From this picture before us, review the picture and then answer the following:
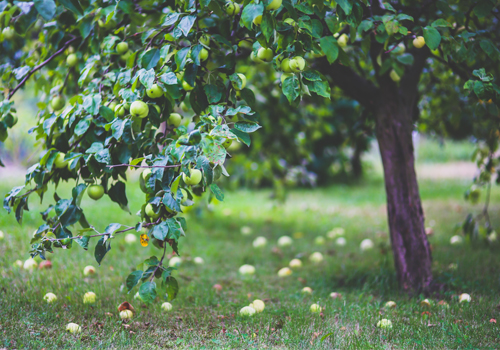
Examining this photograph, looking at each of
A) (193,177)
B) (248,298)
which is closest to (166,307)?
(248,298)

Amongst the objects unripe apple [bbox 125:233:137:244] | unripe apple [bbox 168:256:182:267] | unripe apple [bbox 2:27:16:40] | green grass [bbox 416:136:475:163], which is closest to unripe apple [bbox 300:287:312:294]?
unripe apple [bbox 168:256:182:267]

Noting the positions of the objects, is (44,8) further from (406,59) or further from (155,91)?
(406,59)

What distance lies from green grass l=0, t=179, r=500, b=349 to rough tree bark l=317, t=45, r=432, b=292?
18cm

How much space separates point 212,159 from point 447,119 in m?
3.18

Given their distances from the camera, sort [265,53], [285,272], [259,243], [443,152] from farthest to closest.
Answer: [443,152] → [259,243] → [285,272] → [265,53]

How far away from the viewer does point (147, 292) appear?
57.3 inches

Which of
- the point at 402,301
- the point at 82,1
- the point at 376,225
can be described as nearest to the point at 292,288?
the point at 402,301

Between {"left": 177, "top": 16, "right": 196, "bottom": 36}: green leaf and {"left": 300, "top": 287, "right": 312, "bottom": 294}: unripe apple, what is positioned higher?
{"left": 177, "top": 16, "right": 196, "bottom": 36}: green leaf

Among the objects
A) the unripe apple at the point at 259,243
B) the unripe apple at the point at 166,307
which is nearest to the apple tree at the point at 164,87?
the unripe apple at the point at 166,307

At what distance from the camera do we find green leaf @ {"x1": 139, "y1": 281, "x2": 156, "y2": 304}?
4.75 feet

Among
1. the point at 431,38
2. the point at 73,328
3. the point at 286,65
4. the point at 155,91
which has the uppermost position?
the point at 431,38

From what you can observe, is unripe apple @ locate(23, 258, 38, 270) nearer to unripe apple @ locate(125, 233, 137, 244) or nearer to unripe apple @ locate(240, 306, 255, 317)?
unripe apple @ locate(125, 233, 137, 244)

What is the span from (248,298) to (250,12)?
1.69 m

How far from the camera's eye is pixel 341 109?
7.73m
